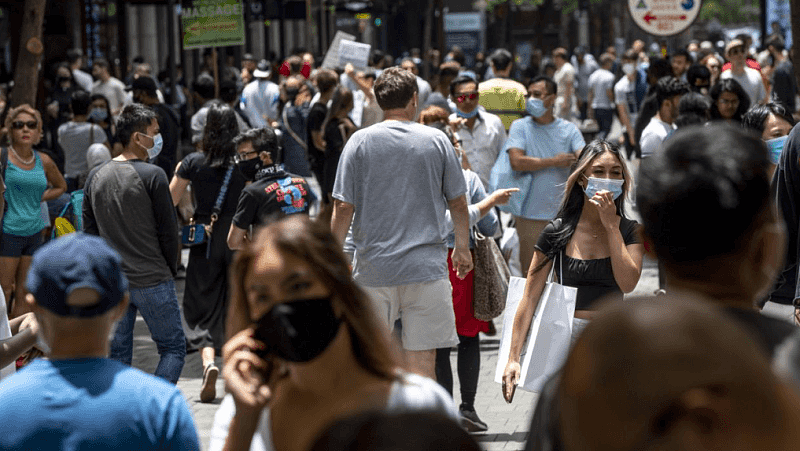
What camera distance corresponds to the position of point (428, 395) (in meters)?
2.41

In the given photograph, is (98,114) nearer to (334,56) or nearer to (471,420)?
(334,56)

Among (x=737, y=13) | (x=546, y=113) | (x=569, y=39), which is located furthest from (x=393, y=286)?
Result: (x=737, y=13)

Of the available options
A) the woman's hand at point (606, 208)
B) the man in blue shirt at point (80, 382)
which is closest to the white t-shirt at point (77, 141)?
the woman's hand at point (606, 208)

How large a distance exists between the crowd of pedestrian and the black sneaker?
0.15 ft

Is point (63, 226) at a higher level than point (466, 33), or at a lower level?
higher

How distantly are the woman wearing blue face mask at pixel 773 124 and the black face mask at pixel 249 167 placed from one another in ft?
9.65

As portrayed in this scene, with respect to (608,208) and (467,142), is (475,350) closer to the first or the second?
(608,208)

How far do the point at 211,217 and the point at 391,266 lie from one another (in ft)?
7.12

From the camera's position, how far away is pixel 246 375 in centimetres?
234

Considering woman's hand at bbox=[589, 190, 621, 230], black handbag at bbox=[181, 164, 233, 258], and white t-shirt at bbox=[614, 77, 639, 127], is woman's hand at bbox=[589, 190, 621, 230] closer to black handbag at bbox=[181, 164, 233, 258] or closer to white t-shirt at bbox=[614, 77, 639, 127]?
black handbag at bbox=[181, 164, 233, 258]

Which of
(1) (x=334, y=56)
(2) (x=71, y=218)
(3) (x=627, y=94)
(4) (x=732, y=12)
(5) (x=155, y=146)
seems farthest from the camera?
(4) (x=732, y=12)

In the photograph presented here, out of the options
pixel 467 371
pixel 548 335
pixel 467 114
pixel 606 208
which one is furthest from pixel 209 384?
pixel 606 208

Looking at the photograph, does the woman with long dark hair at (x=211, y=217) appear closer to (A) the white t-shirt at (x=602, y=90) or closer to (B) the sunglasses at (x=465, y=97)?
(B) the sunglasses at (x=465, y=97)

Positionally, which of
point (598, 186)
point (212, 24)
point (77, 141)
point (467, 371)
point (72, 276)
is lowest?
point (467, 371)
